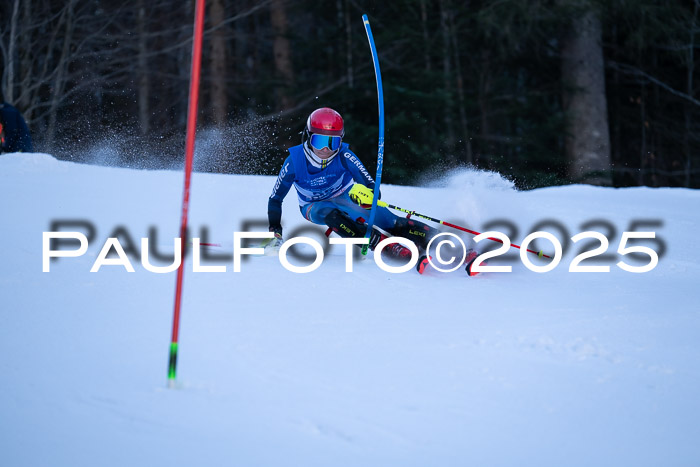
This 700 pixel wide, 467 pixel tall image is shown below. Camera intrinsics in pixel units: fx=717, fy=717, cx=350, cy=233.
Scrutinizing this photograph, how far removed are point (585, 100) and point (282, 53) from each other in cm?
658

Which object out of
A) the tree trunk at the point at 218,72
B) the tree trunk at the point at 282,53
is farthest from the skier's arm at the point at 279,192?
the tree trunk at the point at 282,53

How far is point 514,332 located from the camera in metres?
3.88

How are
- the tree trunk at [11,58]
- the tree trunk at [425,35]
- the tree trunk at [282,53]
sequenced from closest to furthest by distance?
the tree trunk at [11,58] < the tree trunk at [425,35] < the tree trunk at [282,53]

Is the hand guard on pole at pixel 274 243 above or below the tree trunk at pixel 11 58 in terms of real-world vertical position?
below

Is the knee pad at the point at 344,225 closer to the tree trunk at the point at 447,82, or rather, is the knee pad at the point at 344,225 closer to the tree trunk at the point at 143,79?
the tree trunk at the point at 447,82

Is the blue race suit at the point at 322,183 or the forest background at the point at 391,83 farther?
the forest background at the point at 391,83

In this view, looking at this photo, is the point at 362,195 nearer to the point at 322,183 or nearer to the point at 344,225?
the point at 344,225

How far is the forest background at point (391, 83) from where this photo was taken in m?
14.2

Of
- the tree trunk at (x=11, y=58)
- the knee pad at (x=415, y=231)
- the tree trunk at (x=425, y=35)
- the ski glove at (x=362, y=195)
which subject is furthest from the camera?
the tree trunk at (x=425, y=35)

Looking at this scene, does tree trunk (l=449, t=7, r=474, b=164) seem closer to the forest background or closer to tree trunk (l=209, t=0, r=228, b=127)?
the forest background

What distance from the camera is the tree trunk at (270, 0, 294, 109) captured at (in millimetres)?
15719

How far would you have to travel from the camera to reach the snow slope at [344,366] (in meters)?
2.71

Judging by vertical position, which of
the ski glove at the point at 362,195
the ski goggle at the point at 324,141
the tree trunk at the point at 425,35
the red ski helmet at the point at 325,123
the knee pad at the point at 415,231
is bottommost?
the knee pad at the point at 415,231

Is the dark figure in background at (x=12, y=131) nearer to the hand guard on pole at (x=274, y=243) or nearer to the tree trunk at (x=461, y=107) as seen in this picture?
the hand guard on pole at (x=274, y=243)
